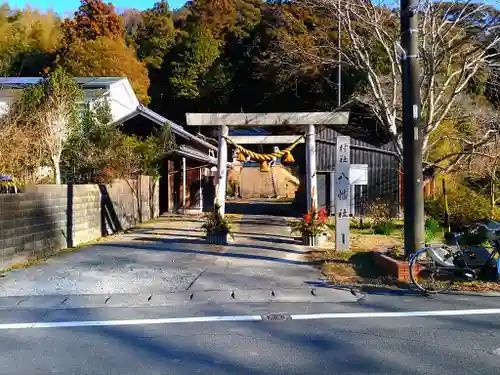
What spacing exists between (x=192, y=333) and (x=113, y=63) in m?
39.8

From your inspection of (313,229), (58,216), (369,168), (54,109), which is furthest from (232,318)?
(369,168)

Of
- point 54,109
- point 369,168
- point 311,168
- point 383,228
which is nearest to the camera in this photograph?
point 54,109

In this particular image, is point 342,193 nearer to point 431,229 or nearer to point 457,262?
point 431,229

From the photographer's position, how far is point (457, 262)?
8.77m

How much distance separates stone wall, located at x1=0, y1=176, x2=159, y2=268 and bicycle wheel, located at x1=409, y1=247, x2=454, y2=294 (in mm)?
7544

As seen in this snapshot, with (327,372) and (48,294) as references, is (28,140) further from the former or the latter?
(327,372)

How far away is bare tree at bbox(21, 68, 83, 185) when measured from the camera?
48.7ft

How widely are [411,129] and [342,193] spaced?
10.8 ft

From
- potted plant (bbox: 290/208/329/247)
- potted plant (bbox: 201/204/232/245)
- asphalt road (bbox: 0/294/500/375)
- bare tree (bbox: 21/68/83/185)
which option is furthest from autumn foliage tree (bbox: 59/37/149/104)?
asphalt road (bbox: 0/294/500/375)

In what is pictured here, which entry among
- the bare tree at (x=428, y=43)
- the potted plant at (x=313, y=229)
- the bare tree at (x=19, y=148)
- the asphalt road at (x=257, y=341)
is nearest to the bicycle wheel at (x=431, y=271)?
the asphalt road at (x=257, y=341)

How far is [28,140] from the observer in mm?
13727

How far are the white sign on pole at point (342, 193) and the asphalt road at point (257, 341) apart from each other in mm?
4988

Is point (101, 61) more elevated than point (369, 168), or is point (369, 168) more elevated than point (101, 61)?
point (101, 61)

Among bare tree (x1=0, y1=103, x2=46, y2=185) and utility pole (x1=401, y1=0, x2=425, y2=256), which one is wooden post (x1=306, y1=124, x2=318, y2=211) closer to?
utility pole (x1=401, y1=0, x2=425, y2=256)
